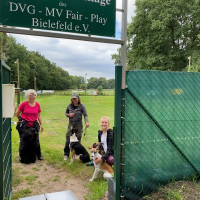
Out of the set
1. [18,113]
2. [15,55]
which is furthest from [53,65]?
[18,113]

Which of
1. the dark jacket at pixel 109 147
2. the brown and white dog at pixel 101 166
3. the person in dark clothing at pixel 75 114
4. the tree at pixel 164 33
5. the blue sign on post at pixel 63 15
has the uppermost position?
the tree at pixel 164 33

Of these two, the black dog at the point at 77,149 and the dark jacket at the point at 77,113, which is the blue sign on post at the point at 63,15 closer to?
the dark jacket at the point at 77,113

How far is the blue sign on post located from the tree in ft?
73.8

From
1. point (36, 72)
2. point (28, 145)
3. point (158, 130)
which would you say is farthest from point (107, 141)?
point (36, 72)

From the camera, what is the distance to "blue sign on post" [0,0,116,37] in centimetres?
231

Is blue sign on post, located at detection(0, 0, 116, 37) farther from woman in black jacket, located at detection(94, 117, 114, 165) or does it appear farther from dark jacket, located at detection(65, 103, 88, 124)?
dark jacket, located at detection(65, 103, 88, 124)

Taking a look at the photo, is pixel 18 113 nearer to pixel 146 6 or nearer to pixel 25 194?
pixel 25 194

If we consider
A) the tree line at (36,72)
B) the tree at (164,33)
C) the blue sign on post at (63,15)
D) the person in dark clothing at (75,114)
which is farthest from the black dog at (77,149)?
the tree line at (36,72)

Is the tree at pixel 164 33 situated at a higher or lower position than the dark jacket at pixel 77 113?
higher


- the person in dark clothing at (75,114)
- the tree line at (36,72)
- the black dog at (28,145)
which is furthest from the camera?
the tree line at (36,72)

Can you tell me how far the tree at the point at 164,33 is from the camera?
2350cm

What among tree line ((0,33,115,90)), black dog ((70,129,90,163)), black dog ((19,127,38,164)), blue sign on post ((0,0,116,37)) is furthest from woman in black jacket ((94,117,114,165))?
tree line ((0,33,115,90))

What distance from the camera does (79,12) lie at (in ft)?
8.57

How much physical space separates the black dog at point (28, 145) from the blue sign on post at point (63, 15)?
11.2ft
